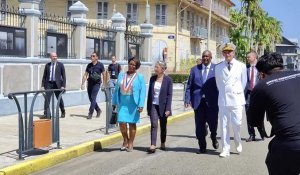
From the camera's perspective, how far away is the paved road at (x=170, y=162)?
8.44m

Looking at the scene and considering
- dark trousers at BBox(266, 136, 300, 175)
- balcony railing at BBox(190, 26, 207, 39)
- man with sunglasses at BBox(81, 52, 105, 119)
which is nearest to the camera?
dark trousers at BBox(266, 136, 300, 175)

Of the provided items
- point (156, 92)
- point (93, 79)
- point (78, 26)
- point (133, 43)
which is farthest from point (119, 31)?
point (156, 92)

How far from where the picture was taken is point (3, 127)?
1238cm

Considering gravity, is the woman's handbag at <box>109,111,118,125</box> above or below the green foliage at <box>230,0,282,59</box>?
below

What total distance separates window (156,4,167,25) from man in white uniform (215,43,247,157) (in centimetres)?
3799

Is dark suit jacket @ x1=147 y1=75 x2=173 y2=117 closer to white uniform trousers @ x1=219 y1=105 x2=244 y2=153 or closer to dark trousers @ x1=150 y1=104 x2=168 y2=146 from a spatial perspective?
dark trousers @ x1=150 y1=104 x2=168 y2=146

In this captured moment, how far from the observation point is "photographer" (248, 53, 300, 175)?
4168 mm

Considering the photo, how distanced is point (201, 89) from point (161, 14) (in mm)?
37884

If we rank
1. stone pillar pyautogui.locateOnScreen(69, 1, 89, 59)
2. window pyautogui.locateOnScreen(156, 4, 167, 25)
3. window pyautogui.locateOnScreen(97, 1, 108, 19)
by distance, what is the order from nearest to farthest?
stone pillar pyautogui.locateOnScreen(69, 1, 89, 59) < window pyautogui.locateOnScreen(156, 4, 167, 25) < window pyautogui.locateOnScreen(97, 1, 108, 19)

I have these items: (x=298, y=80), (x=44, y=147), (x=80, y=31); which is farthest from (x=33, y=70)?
(x=298, y=80)

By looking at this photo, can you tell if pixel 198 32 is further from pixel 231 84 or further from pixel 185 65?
pixel 231 84

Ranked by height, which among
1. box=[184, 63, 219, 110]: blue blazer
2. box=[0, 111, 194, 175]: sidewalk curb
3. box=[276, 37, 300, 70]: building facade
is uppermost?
box=[276, 37, 300, 70]: building facade

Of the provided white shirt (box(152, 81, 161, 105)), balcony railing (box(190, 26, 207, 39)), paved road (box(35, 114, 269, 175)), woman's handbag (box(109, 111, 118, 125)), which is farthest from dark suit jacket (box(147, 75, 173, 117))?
balcony railing (box(190, 26, 207, 39))

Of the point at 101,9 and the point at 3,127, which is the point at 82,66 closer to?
the point at 3,127
